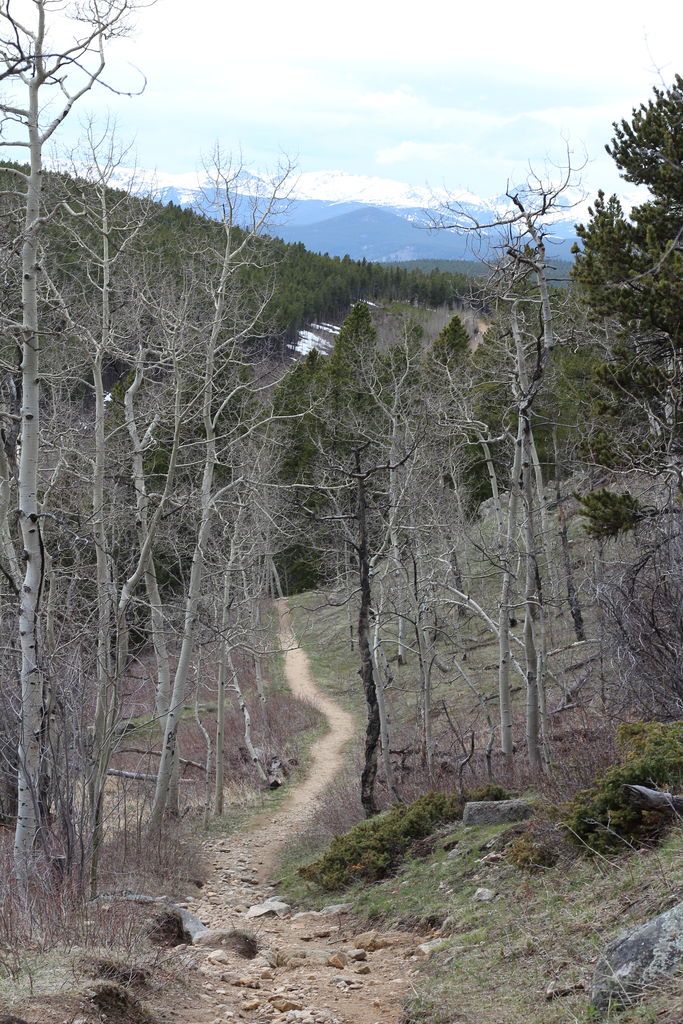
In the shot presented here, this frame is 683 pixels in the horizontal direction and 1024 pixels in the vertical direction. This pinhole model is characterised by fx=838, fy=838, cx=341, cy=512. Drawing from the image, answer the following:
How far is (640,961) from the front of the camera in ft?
13.5

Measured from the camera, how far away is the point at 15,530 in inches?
648

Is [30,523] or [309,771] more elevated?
[30,523]

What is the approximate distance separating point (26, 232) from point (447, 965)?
7.24m

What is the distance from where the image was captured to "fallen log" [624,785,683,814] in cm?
620

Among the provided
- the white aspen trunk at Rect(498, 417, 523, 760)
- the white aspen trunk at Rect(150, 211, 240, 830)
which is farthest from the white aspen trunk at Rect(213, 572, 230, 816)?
the white aspen trunk at Rect(498, 417, 523, 760)

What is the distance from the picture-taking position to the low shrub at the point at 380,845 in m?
10.2

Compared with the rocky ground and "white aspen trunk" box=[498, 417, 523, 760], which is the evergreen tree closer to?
"white aspen trunk" box=[498, 417, 523, 760]

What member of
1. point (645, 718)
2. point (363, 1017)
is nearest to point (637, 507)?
point (645, 718)

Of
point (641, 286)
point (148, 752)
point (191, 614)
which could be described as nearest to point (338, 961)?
point (148, 752)

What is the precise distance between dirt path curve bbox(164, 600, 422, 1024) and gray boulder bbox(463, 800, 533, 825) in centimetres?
180

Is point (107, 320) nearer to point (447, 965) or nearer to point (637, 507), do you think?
point (637, 507)

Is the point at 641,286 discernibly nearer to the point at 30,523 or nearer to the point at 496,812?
the point at 496,812

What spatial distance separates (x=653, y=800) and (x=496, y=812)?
3.54 m

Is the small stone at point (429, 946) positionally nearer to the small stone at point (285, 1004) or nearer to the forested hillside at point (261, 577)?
the forested hillside at point (261, 577)
